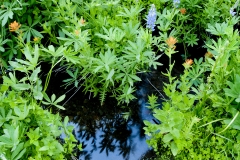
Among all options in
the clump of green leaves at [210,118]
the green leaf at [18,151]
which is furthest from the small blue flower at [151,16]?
the green leaf at [18,151]

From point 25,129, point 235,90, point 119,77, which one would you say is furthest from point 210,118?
point 25,129

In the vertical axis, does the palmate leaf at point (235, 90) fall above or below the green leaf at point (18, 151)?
above

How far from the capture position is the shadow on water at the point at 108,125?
6.55ft

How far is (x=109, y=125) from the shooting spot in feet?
7.01

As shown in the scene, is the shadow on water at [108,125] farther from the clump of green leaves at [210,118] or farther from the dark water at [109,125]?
the clump of green leaves at [210,118]

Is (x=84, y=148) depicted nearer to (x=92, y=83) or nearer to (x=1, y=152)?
(x=92, y=83)

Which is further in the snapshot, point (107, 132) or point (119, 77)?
point (107, 132)

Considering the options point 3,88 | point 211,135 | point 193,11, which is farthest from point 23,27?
point 211,135

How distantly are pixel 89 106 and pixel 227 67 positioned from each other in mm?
959

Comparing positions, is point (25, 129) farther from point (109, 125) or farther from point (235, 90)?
point (235, 90)

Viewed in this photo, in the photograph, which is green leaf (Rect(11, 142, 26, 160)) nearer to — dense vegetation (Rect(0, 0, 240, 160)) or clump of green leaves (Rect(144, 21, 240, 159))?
dense vegetation (Rect(0, 0, 240, 160))

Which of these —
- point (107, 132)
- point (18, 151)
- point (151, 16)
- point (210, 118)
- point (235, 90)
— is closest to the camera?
point (18, 151)

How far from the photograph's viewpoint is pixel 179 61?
2.57 meters

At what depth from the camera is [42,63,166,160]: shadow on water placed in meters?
2.00
